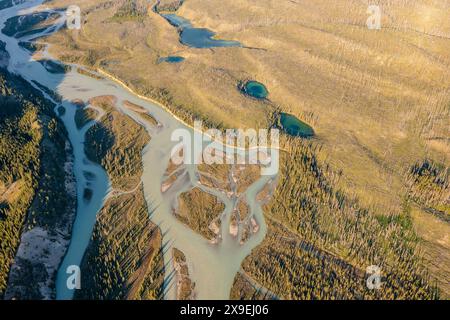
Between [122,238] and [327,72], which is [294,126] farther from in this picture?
[122,238]

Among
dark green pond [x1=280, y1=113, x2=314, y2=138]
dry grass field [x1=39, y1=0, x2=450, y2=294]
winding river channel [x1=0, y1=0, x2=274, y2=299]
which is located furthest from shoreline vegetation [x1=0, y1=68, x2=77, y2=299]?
dark green pond [x1=280, y1=113, x2=314, y2=138]

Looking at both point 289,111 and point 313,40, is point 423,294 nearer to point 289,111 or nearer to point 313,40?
point 289,111

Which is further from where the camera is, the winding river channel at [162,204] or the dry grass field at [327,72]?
the dry grass field at [327,72]

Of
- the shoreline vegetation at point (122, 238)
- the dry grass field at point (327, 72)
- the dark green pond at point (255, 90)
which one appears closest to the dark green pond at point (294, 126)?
the dry grass field at point (327, 72)

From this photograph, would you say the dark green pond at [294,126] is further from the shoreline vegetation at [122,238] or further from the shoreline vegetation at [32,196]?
the shoreline vegetation at [32,196]

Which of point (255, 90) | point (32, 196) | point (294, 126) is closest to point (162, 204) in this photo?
point (32, 196)
